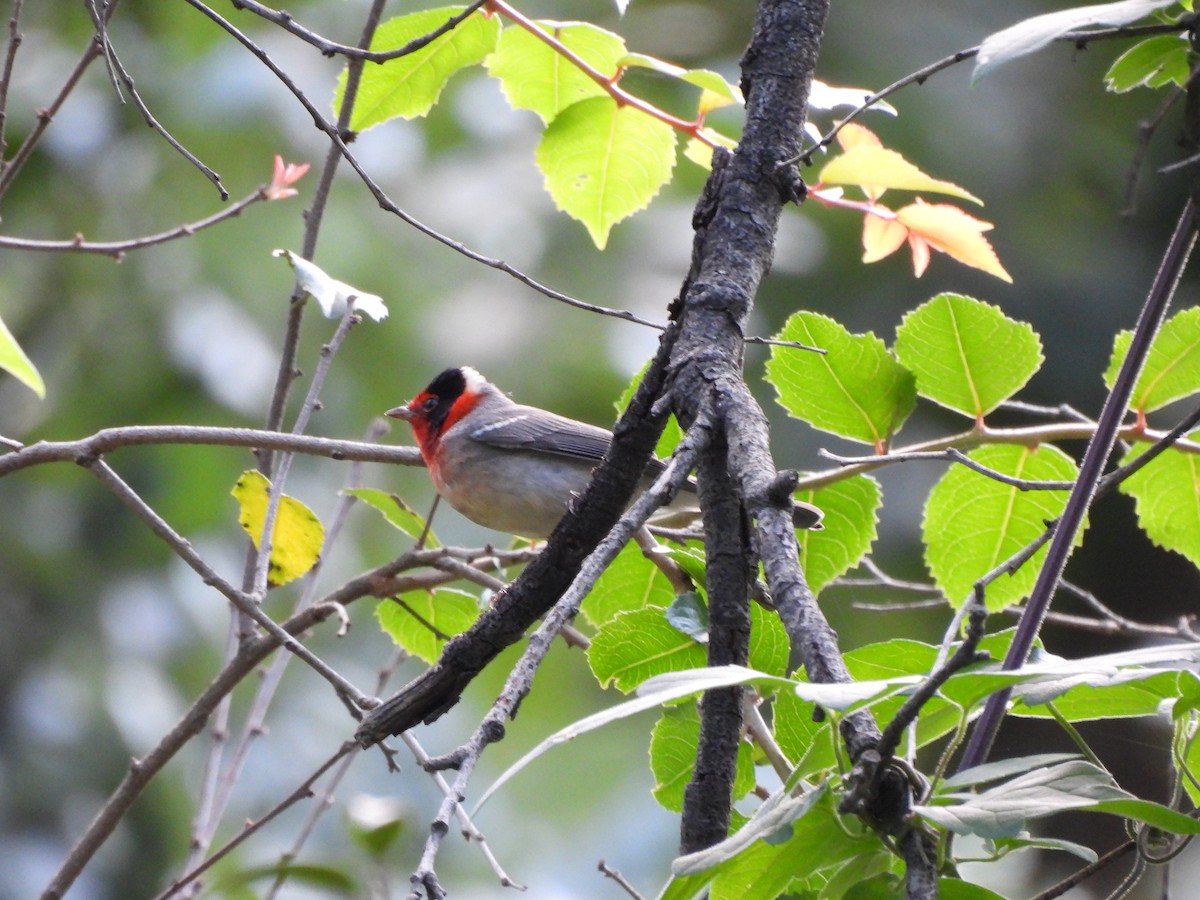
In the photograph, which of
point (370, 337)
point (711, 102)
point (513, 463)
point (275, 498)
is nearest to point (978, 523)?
point (711, 102)

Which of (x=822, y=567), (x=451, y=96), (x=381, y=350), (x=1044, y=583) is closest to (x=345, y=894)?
(x=822, y=567)

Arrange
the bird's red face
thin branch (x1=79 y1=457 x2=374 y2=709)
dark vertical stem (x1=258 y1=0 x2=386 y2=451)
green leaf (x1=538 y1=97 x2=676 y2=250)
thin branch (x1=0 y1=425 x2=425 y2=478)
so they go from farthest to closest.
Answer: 1. the bird's red face
2. green leaf (x1=538 y1=97 x2=676 y2=250)
3. dark vertical stem (x1=258 y1=0 x2=386 y2=451)
4. thin branch (x1=0 y1=425 x2=425 y2=478)
5. thin branch (x1=79 y1=457 x2=374 y2=709)

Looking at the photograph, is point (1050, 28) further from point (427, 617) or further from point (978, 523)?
point (427, 617)

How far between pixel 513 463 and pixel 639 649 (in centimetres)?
252

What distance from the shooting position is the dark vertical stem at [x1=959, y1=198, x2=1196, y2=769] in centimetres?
111

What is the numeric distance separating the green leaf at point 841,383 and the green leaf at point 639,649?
20.1 inches

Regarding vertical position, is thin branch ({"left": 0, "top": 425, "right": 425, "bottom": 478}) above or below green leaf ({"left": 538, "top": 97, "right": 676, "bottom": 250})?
below

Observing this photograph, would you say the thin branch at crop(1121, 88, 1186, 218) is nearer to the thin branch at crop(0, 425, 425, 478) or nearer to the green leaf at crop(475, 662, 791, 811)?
the green leaf at crop(475, 662, 791, 811)

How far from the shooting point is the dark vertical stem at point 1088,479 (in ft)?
3.66

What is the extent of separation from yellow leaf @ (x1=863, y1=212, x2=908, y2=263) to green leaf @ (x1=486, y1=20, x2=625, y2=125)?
0.60 metres

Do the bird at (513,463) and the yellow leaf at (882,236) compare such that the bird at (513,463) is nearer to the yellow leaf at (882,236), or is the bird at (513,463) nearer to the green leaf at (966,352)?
the yellow leaf at (882,236)

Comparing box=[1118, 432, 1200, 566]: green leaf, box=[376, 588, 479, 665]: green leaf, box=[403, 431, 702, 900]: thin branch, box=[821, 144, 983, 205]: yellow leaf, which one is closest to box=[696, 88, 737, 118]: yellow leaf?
box=[821, 144, 983, 205]: yellow leaf

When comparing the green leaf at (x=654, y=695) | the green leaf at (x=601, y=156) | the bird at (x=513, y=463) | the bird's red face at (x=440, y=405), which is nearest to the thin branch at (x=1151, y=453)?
the green leaf at (x=654, y=695)

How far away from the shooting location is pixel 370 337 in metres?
8.52
